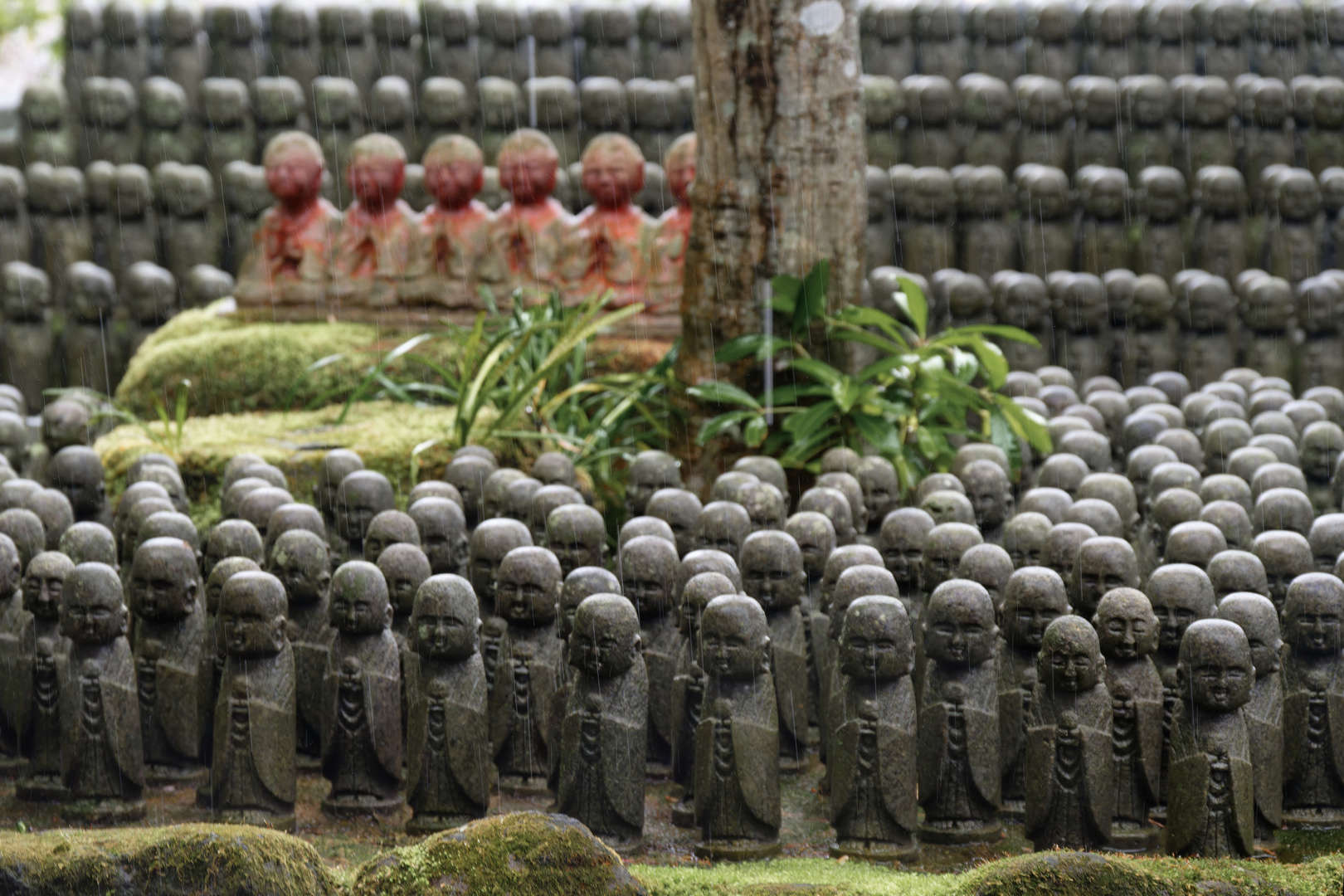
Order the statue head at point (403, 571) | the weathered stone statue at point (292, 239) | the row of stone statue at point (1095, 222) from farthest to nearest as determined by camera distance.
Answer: the row of stone statue at point (1095, 222) < the weathered stone statue at point (292, 239) < the statue head at point (403, 571)

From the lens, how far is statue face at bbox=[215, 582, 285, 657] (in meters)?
4.71

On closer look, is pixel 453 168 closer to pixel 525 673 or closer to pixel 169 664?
pixel 169 664

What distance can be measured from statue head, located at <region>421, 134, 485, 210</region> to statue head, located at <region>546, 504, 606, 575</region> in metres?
4.47

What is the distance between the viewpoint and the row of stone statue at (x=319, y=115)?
40.0 ft

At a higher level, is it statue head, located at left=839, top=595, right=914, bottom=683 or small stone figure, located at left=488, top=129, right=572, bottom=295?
small stone figure, located at left=488, top=129, right=572, bottom=295

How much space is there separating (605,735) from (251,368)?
197 inches

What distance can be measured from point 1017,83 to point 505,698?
8.33 metres

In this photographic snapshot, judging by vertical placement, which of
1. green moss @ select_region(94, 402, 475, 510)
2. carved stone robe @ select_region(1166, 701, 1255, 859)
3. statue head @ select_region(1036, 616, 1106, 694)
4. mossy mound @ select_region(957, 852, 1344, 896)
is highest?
green moss @ select_region(94, 402, 475, 510)

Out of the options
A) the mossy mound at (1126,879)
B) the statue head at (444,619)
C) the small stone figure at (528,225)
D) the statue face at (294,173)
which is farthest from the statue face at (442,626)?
the statue face at (294,173)

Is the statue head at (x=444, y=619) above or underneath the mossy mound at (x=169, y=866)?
above

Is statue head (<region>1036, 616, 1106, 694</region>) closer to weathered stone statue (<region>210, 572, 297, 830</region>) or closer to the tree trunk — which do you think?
weathered stone statue (<region>210, 572, 297, 830</region>)

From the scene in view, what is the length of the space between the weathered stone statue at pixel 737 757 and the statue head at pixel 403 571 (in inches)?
45.5

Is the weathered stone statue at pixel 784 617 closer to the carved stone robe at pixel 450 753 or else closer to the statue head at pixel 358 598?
the carved stone robe at pixel 450 753

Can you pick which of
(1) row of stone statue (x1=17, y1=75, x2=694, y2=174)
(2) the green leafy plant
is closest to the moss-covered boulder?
(2) the green leafy plant
